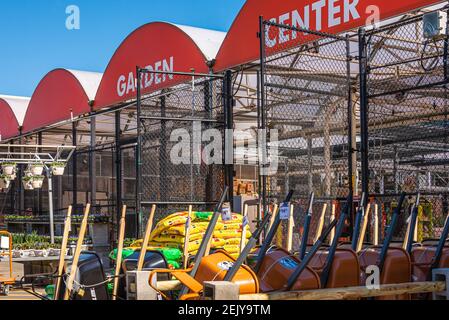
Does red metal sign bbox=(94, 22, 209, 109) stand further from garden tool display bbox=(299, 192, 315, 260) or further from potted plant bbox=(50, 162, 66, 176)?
garden tool display bbox=(299, 192, 315, 260)

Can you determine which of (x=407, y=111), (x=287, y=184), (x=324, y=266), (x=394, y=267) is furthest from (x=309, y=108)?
(x=324, y=266)

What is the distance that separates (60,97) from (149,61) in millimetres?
6100

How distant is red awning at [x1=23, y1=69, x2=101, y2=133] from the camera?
65.2 feet

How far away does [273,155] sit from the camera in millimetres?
9867

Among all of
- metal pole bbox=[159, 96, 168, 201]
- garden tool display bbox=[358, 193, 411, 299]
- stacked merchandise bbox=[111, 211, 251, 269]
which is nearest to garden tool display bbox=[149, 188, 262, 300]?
garden tool display bbox=[358, 193, 411, 299]

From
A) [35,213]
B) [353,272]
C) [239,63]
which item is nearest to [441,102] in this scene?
[239,63]

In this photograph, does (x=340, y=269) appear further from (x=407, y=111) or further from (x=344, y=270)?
(x=407, y=111)

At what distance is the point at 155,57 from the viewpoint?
16094mm

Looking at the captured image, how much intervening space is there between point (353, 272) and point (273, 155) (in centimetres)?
428

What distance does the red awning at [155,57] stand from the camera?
572 inches

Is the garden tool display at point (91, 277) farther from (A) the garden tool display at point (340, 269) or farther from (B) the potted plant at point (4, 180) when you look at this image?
(B) the potted plant at point (4, 180)

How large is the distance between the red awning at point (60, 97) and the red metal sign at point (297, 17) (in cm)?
718
